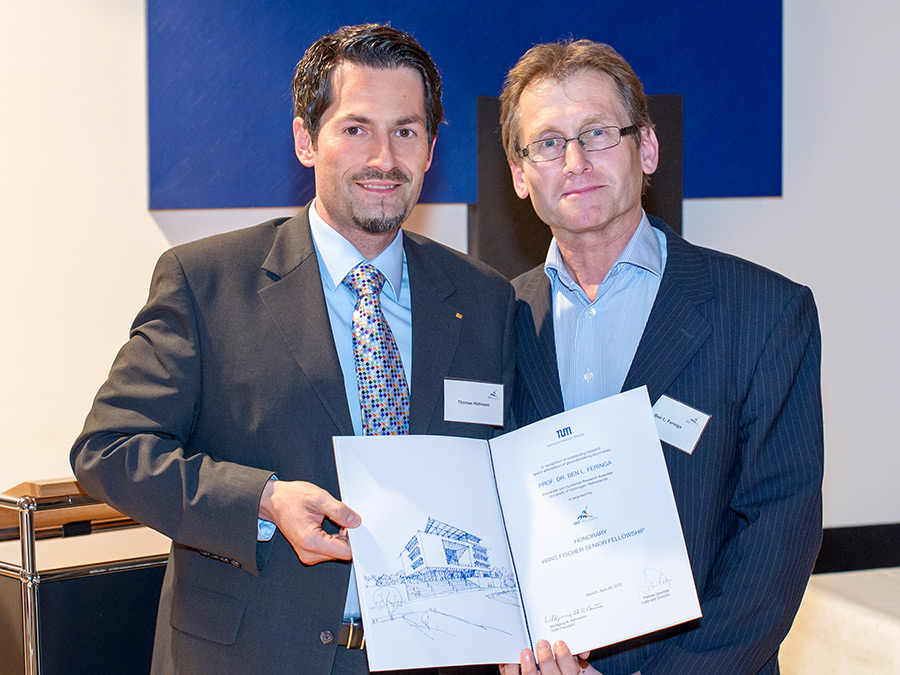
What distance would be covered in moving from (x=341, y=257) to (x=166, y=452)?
0.61 meters

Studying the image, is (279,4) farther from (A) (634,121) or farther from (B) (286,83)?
(A) (634,121)

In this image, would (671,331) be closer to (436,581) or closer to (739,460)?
(739,460)

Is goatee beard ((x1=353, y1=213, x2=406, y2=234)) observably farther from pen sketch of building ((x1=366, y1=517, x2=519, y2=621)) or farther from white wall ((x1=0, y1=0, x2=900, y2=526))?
white wall ((x1=0, y1=0, x2=900, y2=526))

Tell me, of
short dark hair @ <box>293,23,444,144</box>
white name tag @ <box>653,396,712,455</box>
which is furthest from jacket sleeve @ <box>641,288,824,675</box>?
short dark hair @ <box>293,23,444,144</box>

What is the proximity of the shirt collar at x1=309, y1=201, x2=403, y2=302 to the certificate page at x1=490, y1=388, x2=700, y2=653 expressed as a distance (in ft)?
1.84

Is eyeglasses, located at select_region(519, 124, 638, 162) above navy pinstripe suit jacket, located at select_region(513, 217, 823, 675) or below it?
above

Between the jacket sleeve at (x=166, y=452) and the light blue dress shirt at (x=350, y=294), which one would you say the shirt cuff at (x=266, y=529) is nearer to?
the jacket sleeve at (x=166, y=452)

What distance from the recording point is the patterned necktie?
1.91 m

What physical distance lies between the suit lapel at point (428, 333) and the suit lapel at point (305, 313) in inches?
6.9

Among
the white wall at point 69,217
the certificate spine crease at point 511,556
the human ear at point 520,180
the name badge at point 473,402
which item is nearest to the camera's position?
the certificate spine crease at point 511,556

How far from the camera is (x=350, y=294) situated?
205cm

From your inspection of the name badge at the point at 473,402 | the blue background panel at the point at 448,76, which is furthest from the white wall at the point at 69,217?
the name badge at the point at 473,402

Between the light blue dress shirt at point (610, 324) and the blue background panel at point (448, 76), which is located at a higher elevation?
the blue background panel at point (448, 76)

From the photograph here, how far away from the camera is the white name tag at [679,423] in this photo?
190 centimetres
